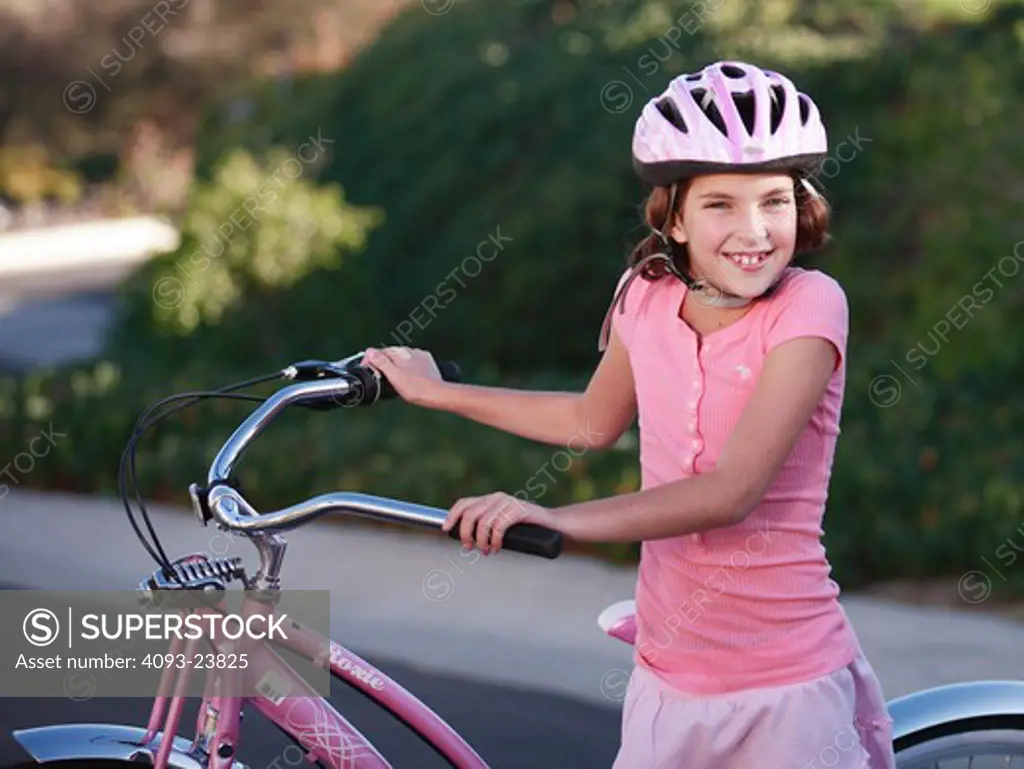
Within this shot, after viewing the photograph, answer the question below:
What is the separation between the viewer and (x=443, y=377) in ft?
9.40

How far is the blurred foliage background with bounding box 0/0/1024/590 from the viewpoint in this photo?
7.73m

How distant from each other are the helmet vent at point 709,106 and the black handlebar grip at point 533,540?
25.3 inches

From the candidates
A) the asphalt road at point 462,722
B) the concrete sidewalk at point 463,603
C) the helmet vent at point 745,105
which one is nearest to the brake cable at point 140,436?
the helmet vent at point 745,105

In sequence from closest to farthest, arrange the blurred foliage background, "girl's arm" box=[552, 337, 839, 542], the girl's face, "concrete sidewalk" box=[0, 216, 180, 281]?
1. "girl's arm" box=[552, 337, 839, 542]
2. the girl's face
3. the blurred foliage background
4. "concrete sidewalk" box=[0, 216, 180, 281]

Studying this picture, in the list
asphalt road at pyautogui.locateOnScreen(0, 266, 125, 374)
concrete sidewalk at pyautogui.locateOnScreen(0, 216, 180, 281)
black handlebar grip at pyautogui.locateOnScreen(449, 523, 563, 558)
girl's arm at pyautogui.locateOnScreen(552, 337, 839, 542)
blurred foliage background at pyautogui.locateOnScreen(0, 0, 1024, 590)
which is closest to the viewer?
black handlebar grip at pyautogui.locateOnScreen(449, 523, 563, 558)

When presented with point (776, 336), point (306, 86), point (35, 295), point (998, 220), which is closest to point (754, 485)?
point (776, 336)

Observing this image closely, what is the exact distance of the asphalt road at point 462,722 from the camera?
503 centimetres

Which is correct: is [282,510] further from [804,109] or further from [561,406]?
[804,109]

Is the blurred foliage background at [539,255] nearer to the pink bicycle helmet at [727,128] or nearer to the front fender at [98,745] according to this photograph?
the pink bicycle helmet at [727,128]

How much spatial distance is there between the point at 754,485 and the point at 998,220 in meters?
7.03

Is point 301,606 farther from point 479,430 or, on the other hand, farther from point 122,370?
point 122,370

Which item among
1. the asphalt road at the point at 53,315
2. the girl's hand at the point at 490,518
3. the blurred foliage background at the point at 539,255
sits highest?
the asphalt road at the point at 53,315

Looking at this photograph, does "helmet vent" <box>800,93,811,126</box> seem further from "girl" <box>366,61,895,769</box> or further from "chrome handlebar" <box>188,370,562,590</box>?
"chrome handlebar" <box>188,370,562,590</box>

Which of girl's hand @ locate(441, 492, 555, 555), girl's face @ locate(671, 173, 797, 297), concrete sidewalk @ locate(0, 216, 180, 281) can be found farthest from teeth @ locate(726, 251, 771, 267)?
concrete sidewalk @ locate(0, 216, 180, 281)
